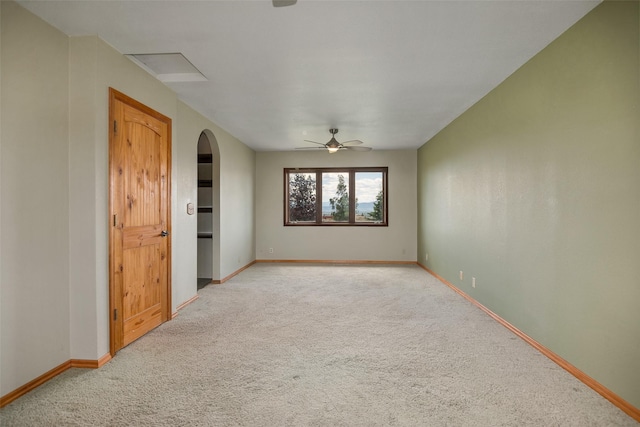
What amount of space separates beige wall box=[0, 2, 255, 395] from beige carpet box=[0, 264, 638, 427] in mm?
333

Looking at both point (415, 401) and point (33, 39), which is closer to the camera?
point (415, 401)

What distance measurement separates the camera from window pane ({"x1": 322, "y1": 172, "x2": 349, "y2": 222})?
25.7ft

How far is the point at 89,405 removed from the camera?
2.14 metres

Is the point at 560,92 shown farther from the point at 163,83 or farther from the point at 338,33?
the point at 163,83

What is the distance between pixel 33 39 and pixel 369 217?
6.34 m

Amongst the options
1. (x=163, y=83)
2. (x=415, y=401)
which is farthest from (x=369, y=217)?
(x=415, y=401)

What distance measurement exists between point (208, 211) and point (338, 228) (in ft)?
9.63

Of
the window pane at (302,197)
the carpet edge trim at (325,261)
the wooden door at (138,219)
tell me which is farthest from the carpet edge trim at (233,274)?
the wooden door at (138,219)

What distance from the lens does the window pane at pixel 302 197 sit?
7863 millimetres

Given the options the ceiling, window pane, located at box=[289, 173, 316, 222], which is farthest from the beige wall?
window pane, located at box=[289, 173, 316, 222]

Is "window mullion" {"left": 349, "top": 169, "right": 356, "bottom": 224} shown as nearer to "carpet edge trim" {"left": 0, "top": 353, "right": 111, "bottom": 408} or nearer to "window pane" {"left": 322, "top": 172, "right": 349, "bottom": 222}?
"window pane" {"left": 322, "top": 172, "right": 349, "bottom": 222}

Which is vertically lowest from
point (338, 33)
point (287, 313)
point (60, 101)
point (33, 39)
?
point (287, 313)

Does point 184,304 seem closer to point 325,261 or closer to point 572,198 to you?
point 325,261

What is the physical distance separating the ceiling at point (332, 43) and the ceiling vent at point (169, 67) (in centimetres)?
9
